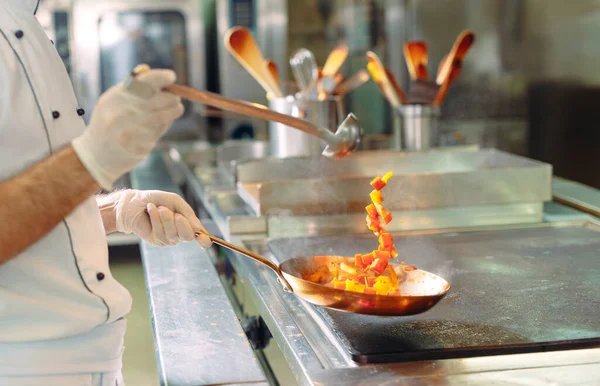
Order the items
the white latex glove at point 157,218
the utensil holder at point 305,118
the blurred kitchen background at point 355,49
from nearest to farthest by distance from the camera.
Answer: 1. the white latex glove at point 157,218
2. the utensil holder at point 305,118
3. the blurred kitchen background at point 355,49

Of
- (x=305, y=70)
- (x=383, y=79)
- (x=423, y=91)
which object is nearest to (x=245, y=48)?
(x=305, y=70)

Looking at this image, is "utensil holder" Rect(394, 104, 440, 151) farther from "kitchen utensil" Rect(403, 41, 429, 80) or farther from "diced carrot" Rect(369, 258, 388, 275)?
"diced carrot" Rect(369, 258, 388, 275)

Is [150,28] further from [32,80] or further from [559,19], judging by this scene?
[32,80]

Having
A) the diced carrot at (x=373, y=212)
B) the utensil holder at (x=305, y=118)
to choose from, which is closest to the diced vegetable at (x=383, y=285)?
the diced carrot at (x=373, y=212)

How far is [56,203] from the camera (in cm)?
85

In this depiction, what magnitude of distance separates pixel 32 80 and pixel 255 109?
0.97 feet

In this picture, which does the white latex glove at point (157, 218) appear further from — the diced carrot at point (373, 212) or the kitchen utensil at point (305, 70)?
the kitchen utensil at point (305, 70)

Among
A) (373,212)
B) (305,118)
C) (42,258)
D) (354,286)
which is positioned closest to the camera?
(42,258)

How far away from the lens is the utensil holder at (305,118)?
2.09m

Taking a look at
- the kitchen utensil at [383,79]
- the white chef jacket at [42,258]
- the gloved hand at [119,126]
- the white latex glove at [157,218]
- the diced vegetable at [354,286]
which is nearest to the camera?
the gloved hand at [119,126]

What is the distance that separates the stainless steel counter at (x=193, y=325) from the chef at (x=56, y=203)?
0.32 ft

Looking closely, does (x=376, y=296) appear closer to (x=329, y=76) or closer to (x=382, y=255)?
(x=382, y=255)

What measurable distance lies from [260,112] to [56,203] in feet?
0.86

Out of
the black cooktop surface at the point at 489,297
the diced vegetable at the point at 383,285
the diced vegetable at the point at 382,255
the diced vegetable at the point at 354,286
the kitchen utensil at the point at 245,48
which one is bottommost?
the black cooktop surface at the point at 489,297
